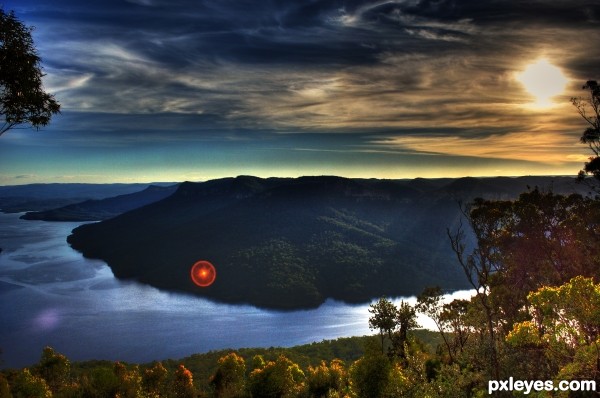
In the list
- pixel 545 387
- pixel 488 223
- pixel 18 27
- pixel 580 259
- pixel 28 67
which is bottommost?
pixel 545 387

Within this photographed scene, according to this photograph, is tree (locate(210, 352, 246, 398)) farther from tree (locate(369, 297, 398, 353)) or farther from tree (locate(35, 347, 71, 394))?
tree (locate(35, 347, 71, 394))

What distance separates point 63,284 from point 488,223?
201 meters

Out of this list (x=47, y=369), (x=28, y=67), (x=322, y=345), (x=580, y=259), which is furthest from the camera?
(x=322, y=345)

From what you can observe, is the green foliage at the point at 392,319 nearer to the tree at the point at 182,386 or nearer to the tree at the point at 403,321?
the tree at the point at 403,321

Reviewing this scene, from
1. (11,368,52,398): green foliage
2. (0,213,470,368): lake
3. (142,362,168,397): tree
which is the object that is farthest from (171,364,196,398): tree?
(0,213,470,368): lake

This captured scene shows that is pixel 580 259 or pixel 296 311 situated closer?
pixel 580 259

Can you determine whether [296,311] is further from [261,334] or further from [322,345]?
[322,345]

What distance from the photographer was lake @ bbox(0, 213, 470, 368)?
390 feet

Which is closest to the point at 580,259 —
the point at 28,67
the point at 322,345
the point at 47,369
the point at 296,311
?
the point at 28,67

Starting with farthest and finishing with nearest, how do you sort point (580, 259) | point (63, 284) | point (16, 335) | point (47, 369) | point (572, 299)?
point (63, 284)
point (16, 335)
point (47, 369)
point (580, 259)
point (572, 299)

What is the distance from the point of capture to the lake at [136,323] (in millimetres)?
118812

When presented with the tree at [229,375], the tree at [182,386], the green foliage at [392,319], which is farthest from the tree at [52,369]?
the green foliage at [392,319]

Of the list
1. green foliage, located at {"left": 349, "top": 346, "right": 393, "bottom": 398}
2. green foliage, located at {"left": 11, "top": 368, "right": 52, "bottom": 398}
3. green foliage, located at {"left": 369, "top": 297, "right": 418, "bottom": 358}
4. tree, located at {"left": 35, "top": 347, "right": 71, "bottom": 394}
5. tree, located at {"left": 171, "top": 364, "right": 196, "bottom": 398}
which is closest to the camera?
green foliage, located at {"left": 349, "top": 346, "right": 393, "bottom": 398}

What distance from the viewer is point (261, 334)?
132375 mm
